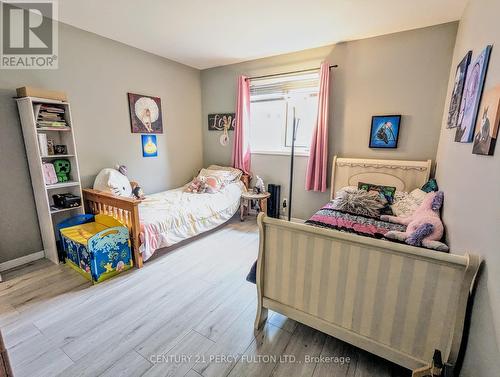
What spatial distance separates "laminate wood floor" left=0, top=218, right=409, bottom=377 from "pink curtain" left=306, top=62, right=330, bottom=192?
5.39ft

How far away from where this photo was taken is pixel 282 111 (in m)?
3.62

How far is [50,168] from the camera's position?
2.29 metres

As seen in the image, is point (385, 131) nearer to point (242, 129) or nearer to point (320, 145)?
point (320, 145)

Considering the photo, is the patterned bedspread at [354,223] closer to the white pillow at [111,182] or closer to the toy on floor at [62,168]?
the white pillow at [111,182]

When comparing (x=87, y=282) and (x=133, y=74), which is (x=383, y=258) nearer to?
(x=87, y=282)

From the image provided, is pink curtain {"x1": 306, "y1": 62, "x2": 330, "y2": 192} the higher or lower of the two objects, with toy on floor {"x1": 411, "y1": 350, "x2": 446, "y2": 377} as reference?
higher

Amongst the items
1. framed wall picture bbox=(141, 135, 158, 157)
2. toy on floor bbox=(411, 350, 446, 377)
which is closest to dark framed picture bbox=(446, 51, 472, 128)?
toy on floor bbox=(411, 350, 446, 377)

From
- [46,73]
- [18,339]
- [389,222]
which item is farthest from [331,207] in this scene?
[46,73]

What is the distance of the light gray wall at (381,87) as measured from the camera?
8.32 feet

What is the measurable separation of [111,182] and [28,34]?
61.2 inches

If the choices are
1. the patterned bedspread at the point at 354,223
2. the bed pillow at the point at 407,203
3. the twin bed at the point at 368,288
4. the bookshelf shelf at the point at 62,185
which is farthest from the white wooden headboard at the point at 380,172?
the bookshelf shelf at the point at 62,185

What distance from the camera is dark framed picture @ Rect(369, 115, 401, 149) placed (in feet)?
9.07

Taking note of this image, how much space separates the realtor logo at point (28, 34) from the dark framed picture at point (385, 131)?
135 inches

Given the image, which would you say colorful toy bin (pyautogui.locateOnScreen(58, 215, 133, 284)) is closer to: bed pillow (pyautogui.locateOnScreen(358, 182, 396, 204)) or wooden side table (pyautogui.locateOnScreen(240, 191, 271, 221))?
wooden side table (pyautogui.locateOnScreen(240, 191, 271, 221))
